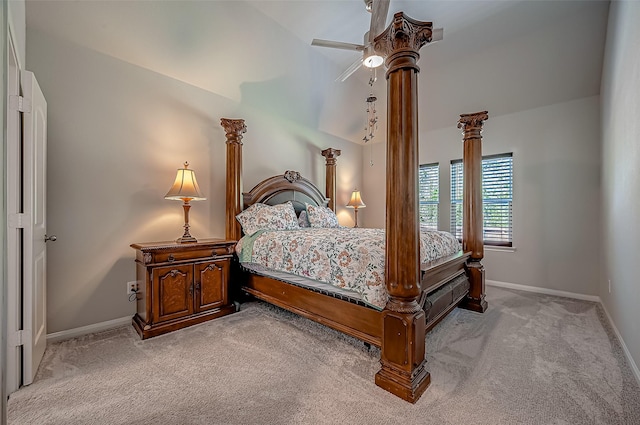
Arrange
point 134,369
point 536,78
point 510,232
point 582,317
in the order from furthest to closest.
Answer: point 510,232 < point 536,78 < point 582,317 < point 134,369

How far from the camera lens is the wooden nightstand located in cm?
244

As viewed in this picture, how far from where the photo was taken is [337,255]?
219 centimetres

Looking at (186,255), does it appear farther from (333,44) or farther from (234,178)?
(333,44)

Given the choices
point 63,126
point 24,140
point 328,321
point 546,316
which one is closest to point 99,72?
point 63,126

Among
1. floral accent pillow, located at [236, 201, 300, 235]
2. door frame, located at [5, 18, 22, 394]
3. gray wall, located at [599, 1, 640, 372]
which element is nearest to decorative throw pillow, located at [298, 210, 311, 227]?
floral accent pillow, located at [236, 201, 300, 235]

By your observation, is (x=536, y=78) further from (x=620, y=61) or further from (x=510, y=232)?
(x=510, y=232)

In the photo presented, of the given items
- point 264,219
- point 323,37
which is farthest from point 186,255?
point 323,37

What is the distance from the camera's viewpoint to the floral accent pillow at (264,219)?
3234mm

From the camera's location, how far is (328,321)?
2311 millimetres

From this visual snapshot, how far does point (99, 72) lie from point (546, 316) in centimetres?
512

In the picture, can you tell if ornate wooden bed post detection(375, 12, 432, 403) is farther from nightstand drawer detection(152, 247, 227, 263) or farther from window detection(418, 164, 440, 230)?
window detection(418, 164, 440, 230)

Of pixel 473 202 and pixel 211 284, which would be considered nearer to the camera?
pixel 211 284

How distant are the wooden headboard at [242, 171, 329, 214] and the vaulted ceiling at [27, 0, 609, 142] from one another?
3.67ft

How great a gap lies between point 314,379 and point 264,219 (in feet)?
6.16
